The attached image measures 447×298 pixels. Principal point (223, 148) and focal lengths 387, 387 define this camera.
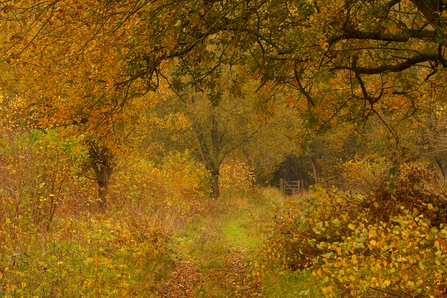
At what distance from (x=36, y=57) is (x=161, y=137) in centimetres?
1503

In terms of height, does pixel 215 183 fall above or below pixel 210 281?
above

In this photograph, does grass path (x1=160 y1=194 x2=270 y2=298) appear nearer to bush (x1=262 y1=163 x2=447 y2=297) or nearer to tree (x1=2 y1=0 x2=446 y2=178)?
bush (x1=262 y1=163 x2=447 y2=297)

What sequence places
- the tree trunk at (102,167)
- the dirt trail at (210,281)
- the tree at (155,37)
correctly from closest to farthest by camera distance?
the tree at (155,37)
the dirt trail at (210,281)
the tree trunk at (102,167)

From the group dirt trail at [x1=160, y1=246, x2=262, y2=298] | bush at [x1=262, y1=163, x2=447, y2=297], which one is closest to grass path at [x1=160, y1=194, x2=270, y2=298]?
dirt trail at [x1=160, y1=246, x2=262, y2=298]

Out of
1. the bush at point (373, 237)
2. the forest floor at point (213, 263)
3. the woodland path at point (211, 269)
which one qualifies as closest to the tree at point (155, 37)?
the bush at point (373, 237)

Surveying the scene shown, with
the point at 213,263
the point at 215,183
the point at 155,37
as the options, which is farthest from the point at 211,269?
the point at 215,183

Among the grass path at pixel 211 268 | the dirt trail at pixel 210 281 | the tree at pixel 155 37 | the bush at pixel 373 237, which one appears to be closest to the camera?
the bush at pixel 373 237

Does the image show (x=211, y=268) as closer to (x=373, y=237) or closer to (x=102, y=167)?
(x=373, y=237)

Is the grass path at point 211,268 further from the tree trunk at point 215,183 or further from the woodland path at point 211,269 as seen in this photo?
the tree trunk at point 215,183

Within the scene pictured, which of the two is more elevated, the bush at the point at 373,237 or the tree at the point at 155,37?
the tree at the point at 155,37

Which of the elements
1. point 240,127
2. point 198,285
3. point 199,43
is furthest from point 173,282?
point 240,127

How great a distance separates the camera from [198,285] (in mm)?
7273

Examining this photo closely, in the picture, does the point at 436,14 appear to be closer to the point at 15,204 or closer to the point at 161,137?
the point at 15,204

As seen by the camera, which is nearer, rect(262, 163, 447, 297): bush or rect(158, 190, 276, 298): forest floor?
rect(262, 163, 447, 297): bush
